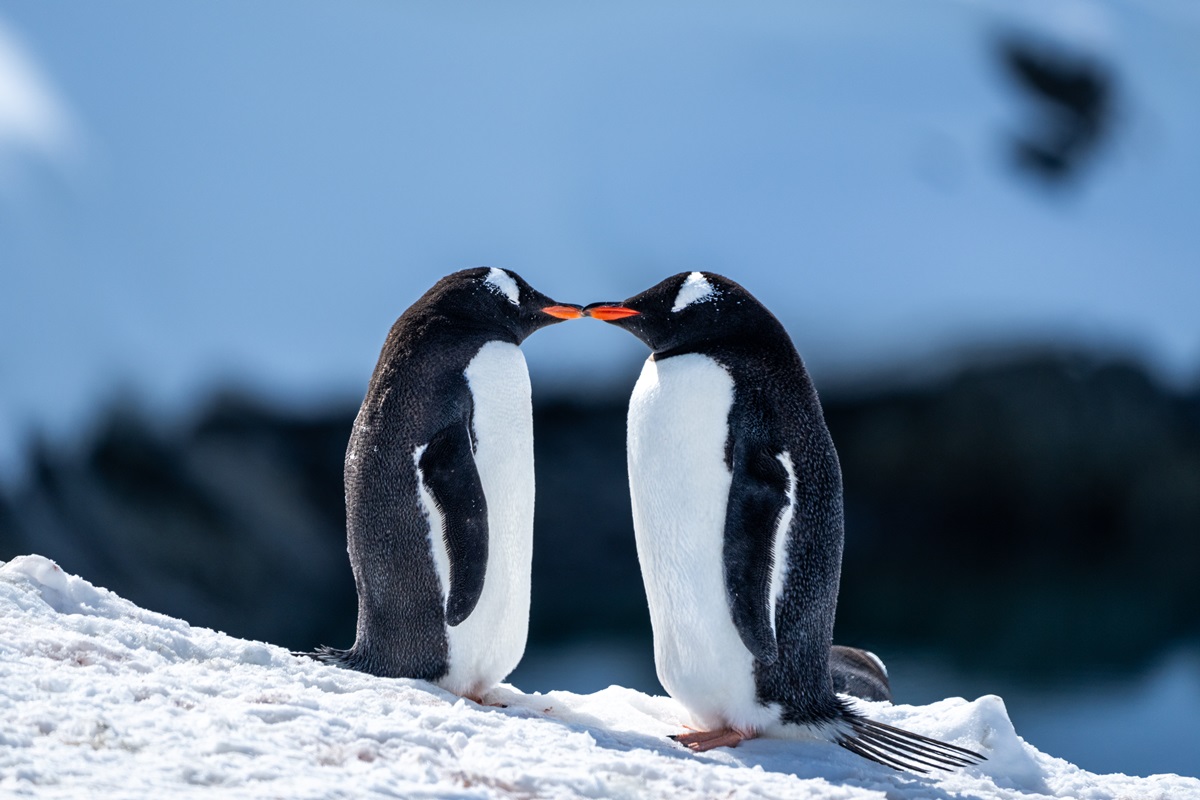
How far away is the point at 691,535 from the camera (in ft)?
7.98

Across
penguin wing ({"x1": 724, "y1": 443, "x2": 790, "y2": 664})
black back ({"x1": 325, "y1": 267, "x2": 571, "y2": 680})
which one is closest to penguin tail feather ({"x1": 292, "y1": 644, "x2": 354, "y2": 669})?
black back ({"x1": 325, "y1": 267, "x2": 571, "y2": 680})

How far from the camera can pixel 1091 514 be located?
19.5 meters

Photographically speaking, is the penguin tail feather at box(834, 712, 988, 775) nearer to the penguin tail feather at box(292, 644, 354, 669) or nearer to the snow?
the snow

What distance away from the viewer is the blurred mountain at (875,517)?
12.4 m

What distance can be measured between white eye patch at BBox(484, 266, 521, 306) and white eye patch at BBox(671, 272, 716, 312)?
15.1 inches

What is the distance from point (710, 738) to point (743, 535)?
401mm

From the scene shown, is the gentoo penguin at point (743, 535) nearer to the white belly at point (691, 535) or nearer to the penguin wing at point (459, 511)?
the white belly at point (691, 535)

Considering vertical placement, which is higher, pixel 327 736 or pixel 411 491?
pixel 411 491

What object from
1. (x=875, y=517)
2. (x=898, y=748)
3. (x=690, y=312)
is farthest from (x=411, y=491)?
(x=875, y=517)

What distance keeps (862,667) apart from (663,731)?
196cm

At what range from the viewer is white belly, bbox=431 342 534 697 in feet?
8.39

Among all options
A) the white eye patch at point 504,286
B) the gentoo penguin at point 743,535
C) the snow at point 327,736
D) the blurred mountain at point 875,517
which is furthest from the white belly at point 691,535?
the blurred mountain at point 875,517

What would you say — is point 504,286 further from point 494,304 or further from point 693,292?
point 693,292

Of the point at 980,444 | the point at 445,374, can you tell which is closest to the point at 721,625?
the point at 445,374
